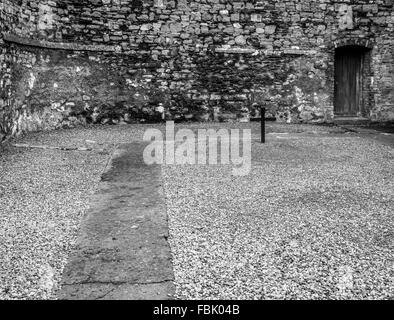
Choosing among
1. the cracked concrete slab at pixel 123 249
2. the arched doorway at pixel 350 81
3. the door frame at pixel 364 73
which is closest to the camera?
the cracked concrete slab at pixel 123 249

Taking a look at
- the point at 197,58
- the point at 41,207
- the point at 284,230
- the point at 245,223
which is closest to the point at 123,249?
the point at 245,223

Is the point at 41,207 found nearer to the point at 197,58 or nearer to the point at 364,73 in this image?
the point at 197,58

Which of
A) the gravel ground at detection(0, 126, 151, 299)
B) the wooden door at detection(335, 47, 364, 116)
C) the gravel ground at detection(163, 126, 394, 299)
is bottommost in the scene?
the gravel ground at detection(163, 126, 394, 299)

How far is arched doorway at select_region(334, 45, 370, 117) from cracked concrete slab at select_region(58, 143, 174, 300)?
31.2 ft

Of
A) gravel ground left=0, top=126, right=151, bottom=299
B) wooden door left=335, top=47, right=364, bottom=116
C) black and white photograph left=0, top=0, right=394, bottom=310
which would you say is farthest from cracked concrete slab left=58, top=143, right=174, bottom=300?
wooden door left=335, top=47, right=364, bottom=116

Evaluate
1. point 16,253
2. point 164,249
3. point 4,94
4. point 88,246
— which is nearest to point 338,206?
point 164,249

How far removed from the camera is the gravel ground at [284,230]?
8.61 ft

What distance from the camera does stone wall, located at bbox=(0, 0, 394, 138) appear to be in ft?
34.8

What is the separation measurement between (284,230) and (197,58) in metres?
8.66

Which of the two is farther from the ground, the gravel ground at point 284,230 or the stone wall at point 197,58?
the stone wall at point 197,58

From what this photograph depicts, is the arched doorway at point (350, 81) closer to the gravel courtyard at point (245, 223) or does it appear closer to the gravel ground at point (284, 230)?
the gravel courtyard at point (245, 223)

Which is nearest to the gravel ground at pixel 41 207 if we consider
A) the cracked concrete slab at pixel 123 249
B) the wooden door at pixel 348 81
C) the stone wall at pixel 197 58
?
the cracked concrete slab at pixel 123 249

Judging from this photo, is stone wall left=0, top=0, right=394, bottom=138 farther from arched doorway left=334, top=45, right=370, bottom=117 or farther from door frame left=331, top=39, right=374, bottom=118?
arched doorway left=334, top=45, right=370, bottom=117

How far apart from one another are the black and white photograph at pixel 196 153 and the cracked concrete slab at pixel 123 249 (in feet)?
0.06
